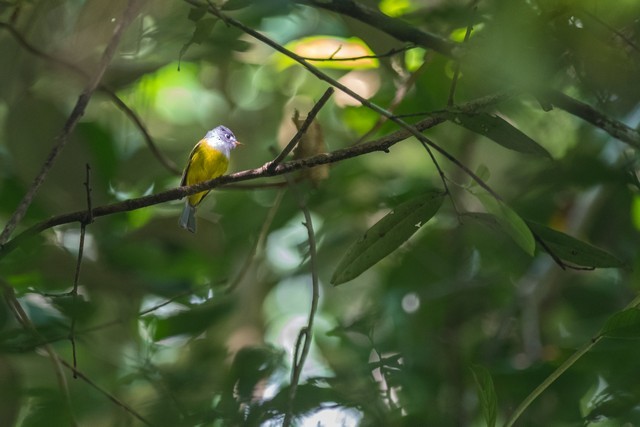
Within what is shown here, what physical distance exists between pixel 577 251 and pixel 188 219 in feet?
2.70

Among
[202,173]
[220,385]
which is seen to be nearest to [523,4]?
[220,385]

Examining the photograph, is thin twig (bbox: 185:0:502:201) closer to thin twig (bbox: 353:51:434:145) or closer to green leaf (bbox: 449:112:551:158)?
green leaf (bbox: 449:112:551:158)

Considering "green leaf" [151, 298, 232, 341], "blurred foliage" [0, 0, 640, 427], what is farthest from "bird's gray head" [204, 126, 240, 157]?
"green leaf" [151, 298, 232, 341]

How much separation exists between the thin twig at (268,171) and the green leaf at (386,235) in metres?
0.10

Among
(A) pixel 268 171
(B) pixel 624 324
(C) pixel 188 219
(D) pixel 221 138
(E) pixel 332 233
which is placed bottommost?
(B) pixel 624 324

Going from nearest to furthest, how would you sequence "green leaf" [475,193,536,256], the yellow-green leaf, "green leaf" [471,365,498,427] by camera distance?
"green leaf" [475,193,536,256] < "green leaf" [471,365,498,427] < the yellow-green leaf

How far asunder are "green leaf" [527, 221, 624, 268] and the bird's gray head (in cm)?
87

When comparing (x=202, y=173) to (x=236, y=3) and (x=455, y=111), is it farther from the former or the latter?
(x=455, y=111)

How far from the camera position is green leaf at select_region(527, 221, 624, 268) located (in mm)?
1211

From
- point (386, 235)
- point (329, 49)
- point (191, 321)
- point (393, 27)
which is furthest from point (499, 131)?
point (329, 49)

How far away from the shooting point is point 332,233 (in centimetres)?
227

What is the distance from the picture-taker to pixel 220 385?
4.63 ft

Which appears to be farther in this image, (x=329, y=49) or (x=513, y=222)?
(x=329, y=49)

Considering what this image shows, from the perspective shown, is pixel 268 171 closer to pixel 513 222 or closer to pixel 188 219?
pixel 513 222
